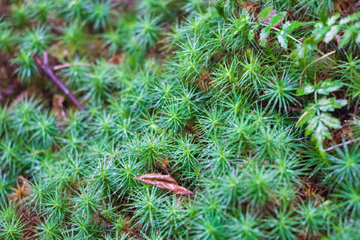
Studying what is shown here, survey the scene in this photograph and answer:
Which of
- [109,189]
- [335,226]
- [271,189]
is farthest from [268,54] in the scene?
[109,189]

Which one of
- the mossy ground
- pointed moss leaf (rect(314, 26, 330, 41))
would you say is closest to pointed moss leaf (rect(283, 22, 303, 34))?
the mossy ground

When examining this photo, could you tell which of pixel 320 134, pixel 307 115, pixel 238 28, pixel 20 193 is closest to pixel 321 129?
pixel 320 134

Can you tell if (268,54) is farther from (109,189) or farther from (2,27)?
(2,27)

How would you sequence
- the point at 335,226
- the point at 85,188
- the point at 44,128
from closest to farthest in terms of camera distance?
the point at 335,226 → the point at 85,188 → the point at 44,128

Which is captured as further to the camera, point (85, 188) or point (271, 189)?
point (85, 188)

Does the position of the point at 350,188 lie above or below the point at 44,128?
above

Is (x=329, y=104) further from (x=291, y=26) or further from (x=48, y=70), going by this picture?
(x=48, y=70)
